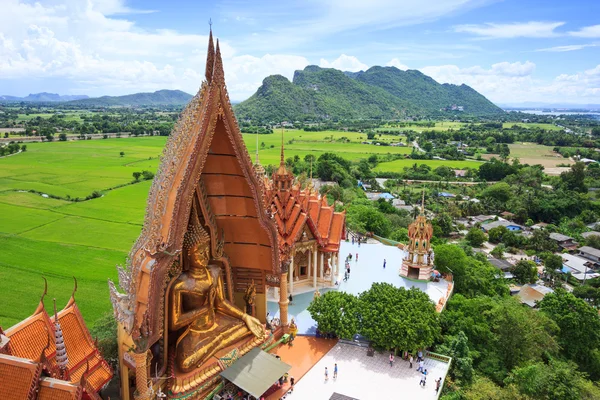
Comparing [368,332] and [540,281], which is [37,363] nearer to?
[368,332]

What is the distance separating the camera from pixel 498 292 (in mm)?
29234

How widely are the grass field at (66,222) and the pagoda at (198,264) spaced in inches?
556

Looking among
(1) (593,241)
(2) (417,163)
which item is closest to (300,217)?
(1) (593,241)

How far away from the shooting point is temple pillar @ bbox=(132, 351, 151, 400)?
37.9 feet

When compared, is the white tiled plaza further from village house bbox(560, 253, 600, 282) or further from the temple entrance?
village house bbox(560, 253, 600, 282)

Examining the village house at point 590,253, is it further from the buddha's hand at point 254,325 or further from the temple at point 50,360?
the temple at point 50,360

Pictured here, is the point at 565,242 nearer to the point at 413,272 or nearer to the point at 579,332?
the point at 579,332

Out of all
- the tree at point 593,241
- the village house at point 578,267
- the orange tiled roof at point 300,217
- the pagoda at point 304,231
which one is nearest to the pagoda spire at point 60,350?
the orange tiled roof at point 300,217

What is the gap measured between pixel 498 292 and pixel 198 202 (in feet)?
79.6

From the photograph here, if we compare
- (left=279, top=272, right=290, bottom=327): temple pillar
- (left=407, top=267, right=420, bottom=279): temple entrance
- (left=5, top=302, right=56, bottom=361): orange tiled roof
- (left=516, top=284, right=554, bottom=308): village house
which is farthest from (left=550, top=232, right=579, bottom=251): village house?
(left=5, top=302, right=56, bottom=361): orange tiled roof

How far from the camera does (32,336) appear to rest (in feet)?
38.1

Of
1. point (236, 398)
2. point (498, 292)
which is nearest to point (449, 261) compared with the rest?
point (498, 292)

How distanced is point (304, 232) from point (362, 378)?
30.2ft

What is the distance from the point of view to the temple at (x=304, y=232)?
77.0 feet
